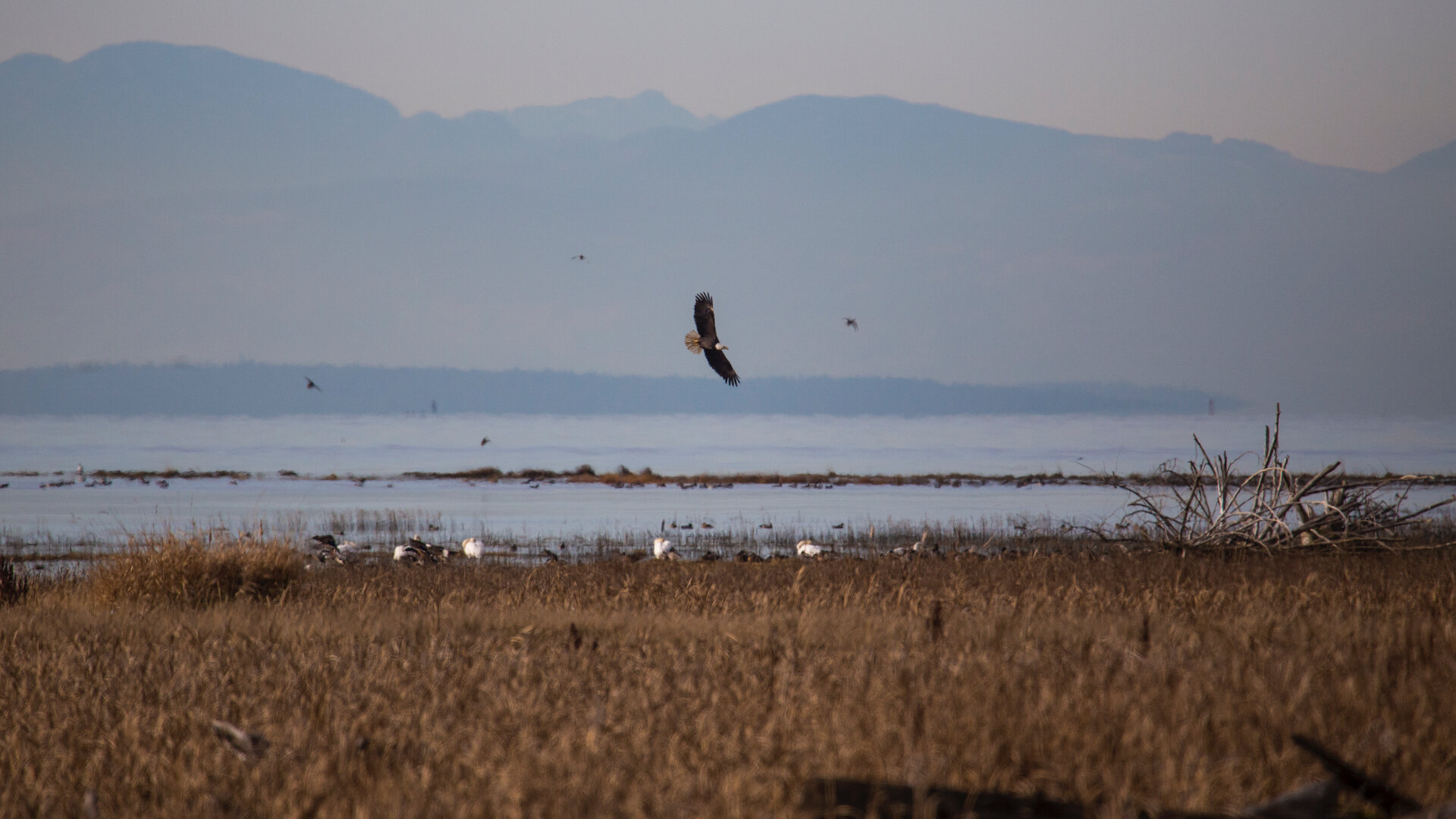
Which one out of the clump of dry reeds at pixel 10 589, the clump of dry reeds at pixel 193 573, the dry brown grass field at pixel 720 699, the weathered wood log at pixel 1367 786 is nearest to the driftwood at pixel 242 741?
the dry brown grass field at pixel 720 699

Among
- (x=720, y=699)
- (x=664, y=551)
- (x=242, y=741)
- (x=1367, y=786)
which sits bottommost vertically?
(x=664, y=551)

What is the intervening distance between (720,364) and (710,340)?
686 mm

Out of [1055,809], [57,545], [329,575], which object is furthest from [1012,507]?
[1055,809]

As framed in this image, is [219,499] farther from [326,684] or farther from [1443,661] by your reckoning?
[1443,661]

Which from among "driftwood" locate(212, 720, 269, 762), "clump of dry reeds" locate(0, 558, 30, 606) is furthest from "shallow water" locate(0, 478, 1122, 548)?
"driftwood" locate(212, 720, 269, 762)

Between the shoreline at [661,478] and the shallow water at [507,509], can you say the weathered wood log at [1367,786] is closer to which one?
the shallow water at [507,509]

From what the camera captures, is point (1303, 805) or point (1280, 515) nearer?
point (1303, 805)

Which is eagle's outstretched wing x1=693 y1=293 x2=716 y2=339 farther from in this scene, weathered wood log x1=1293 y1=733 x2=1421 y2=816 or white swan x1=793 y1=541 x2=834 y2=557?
weathered wood log x1=1293 y1=733 x2=1421 y2=816

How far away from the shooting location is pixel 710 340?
1680 cm

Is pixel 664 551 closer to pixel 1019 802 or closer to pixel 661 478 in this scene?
pixel 1019 802

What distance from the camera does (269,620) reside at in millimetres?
8820

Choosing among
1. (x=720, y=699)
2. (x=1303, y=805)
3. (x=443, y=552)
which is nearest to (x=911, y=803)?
(x=1303, y=805)

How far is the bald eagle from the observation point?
16.8 metres

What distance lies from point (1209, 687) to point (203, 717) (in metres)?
5.32
